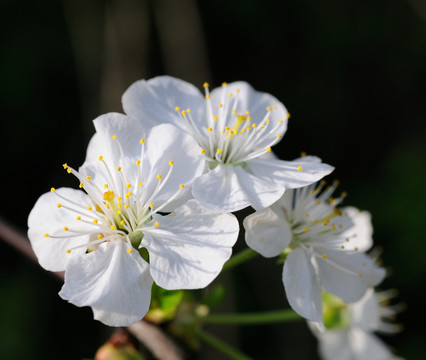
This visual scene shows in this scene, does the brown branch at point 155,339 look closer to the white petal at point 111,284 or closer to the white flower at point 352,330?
the white petal at point 111,284

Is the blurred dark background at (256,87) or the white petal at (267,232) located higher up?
the white petal at (267,232)

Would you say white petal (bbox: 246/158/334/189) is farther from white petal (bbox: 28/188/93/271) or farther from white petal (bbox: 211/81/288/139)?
white petal (bbox: 28/188/93/271)

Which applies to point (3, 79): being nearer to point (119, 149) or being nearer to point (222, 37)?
point (222, 37)

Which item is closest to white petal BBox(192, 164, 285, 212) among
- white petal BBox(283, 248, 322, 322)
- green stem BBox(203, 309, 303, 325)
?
white petal BBox(283, 248, 322, 322)

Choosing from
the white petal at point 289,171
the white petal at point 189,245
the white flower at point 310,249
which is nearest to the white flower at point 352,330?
the white flower at point 310,249

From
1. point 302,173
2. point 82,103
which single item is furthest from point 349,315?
point 82,103

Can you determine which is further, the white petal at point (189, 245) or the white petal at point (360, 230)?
the white petal at point (360, 230)
